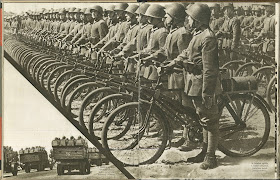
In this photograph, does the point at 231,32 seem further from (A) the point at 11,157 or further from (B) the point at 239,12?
(A) the point at 11,157

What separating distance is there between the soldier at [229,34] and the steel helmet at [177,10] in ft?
Answer: 1.27

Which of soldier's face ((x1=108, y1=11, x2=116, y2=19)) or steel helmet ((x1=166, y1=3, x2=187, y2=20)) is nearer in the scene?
steel helmet ((x1=166, y1=3, x2=187, y2=20))

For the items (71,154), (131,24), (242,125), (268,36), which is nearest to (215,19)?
(268,36)

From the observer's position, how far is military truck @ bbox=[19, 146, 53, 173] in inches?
207

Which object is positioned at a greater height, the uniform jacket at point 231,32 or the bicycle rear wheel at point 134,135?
the uniform jacket at point 231,32

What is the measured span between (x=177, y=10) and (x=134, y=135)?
4.22ft

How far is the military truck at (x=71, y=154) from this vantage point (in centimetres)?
525

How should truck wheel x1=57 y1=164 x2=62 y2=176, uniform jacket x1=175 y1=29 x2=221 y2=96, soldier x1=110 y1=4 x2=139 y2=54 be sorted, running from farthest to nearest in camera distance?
truck wheel x1=57 y1=164 x2=62 y2=176 < soldier x1=110 y1=4 x2=139 y2=54 < uniform jacket x1=175 y1=29 x2=221 y2=96

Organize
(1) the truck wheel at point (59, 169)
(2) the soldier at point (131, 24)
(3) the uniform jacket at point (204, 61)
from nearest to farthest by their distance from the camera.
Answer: (3) the uniform jacket at point (204, 61)
(2) the soldier at point (131, 24)
(1) the truck wheel at point (59, 169)

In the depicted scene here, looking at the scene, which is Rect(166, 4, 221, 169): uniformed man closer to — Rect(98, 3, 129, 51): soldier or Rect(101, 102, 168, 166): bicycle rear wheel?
Rect(101, 102, 168, 166): bicycle rear wheel

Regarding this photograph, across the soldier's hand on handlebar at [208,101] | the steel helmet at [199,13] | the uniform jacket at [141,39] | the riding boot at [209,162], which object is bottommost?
the riding boot at [209,162]

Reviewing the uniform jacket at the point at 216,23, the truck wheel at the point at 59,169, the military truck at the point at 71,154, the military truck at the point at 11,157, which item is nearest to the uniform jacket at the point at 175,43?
the uniform jacket at the point at 216,23

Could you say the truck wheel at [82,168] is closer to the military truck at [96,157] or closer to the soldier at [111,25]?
the military truck at [96,157]

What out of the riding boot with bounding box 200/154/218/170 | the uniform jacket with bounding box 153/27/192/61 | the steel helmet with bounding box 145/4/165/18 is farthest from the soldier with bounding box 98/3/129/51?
the riding boot with bounding box 200/154/218/170
